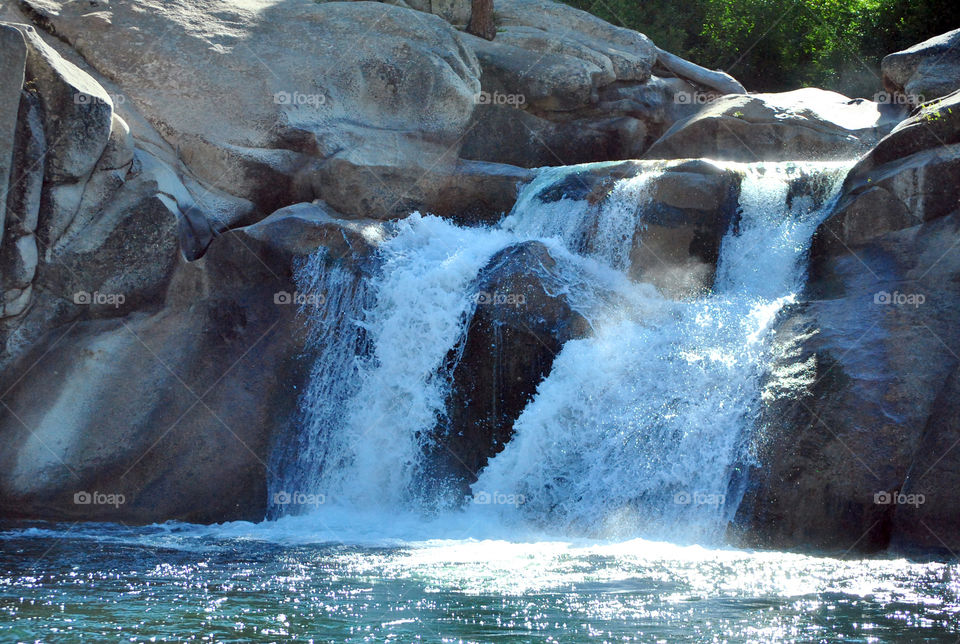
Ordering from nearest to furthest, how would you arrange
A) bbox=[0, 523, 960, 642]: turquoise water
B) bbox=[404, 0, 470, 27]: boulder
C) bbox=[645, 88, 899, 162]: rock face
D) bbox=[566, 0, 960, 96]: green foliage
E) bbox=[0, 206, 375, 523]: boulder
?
1. bbox=[0, 523, 960, 642]: turquoise water
2. bbox=[0, 206, 375, 523]: boulder
3. bbox=[645, 88, 899, 162]: rock face
4. bbox=[404, 0, 470, 27]: boulder
5. bbox=[566, 0, 960, 96]: green foliage

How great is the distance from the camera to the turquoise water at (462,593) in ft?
21.8

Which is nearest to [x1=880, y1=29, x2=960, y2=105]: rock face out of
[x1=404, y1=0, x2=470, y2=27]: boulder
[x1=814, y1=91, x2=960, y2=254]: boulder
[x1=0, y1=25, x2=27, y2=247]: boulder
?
[x1=814, y1=91, x2=960, y2=254]: boulder

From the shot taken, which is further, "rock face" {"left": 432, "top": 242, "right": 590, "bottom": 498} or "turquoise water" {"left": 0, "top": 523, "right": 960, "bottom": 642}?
"rock face" {"left": 432, "top": 242, "right": 590, "bottom": 498}

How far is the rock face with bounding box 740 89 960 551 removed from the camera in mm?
9672

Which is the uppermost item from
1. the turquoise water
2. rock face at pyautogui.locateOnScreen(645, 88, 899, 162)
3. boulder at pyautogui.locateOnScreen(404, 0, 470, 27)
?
boulder at pyautogui.locateOnScreen(404, 0, 470, 27)

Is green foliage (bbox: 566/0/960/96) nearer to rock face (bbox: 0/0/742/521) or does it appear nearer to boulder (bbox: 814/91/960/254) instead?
rock face (bbox: 0/0/742/521)

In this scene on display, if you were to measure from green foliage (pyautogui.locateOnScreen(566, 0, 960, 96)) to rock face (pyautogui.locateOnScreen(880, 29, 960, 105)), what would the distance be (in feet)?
25.5

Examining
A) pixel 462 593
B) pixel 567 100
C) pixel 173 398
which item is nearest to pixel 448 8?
pixel 567 100

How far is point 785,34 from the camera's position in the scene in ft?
94.5

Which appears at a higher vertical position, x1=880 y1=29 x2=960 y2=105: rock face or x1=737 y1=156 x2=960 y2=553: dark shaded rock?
x1=880 y1=29 x2=960 y2=105: rock face

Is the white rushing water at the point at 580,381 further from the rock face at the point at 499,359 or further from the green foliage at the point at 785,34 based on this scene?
the green foliage at the point at 785,34

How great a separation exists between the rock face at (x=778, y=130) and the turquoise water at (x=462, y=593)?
30.1 feet

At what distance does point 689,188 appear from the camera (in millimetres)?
13938

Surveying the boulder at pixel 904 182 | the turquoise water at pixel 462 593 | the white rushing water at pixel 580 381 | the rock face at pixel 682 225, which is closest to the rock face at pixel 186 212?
the white rushing water at pixel 580 381
